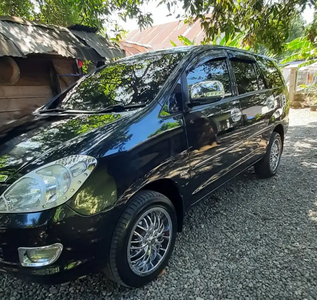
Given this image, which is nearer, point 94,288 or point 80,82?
point 94,288

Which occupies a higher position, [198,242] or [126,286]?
[126,286]

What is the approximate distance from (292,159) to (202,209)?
2932 millimetres

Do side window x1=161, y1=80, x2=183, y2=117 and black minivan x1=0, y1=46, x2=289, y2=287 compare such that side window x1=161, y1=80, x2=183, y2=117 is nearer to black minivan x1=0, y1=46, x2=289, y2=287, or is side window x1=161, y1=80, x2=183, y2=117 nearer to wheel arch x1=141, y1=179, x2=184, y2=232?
black minivan x1=0, y1=46, x2=289, y2=287

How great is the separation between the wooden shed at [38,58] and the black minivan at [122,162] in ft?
5.59

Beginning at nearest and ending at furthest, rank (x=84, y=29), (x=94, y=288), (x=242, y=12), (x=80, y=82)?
(x=94, y=288) → (x=80, y=82) → (x=242, y=12) → (x=84, y=29)

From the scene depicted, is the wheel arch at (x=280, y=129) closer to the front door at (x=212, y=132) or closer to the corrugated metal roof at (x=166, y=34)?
the front door at (x=212, y=132)

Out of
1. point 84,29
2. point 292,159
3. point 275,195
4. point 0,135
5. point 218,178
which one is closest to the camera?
point 0,135

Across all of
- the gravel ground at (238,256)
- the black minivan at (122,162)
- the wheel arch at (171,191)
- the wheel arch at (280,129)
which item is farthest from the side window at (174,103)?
the wheel arch at (280,129)

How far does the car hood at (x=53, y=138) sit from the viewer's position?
178 centimetres

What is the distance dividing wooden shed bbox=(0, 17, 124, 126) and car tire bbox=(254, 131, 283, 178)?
3.56 metres

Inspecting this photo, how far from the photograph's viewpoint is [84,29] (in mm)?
5852

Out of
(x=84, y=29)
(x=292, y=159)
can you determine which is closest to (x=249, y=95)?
(x=292, y=159)

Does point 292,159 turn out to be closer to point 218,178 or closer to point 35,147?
point 218,178

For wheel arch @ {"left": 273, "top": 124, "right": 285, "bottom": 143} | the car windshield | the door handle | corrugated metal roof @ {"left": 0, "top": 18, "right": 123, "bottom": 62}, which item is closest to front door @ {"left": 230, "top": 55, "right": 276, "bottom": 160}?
the door handle
